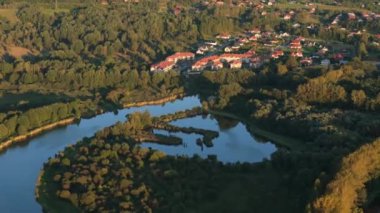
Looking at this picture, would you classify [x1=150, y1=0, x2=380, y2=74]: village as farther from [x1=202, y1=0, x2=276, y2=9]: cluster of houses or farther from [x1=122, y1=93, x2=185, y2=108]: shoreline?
[x1=202, y1=0, x2=276, y2=9]: cluster of houses

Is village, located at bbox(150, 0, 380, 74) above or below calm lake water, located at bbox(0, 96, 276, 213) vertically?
above

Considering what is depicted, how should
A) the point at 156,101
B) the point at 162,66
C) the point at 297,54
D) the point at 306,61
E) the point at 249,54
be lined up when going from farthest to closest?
1. the point at 249,54
2. the point at 297,54
3. the point at 306,61
4. the point at 162,66
5. the point at 156,101

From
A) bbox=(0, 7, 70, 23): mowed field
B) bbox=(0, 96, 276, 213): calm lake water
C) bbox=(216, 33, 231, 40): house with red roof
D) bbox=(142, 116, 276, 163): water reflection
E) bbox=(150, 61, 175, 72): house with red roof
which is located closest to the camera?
bbox=(0, 96, 276, 213): calm lake water

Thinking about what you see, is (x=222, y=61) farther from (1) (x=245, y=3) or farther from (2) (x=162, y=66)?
(1) (x=245, y=3)

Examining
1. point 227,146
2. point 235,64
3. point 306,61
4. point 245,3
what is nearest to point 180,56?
point 235,64

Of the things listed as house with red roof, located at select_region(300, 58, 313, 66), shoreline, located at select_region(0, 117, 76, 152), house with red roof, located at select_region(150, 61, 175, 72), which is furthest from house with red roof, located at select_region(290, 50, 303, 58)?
shoreline, located at select_region(0, 117, 76, 152)

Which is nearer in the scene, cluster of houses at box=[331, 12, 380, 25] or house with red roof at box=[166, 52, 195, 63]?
house with red roof at box=[166, 52, 195, 63]

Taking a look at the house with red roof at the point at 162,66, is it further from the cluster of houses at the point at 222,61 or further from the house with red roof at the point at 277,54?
the house with red roof at the point at 277,54

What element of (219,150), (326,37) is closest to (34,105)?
(219,150)

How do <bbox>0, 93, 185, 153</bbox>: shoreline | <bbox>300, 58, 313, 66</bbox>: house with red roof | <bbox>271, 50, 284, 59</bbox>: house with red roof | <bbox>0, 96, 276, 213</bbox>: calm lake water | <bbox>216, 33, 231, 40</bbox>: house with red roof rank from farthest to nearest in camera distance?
<bbox>216, 33, 231, 40</bbox>: house with red roof
<bbox>271, 50, 284, 59</bbox>: house with red roof
<bbox>300, 58, 313, 66</bbox>: house with red roof
<bbox>0, 93, 185, 153</bbox>: shoreline
<bbox>0, 96, 276, 213</bbox>: calm lake water

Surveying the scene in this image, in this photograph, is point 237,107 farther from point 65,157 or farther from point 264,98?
point 65,157

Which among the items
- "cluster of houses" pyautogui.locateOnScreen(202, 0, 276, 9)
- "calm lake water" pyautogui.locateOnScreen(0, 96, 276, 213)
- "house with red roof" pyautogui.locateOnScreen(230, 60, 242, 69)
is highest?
"cluster of houses" pyautogui.locateOnScreen(202, 0, 276, 9)
